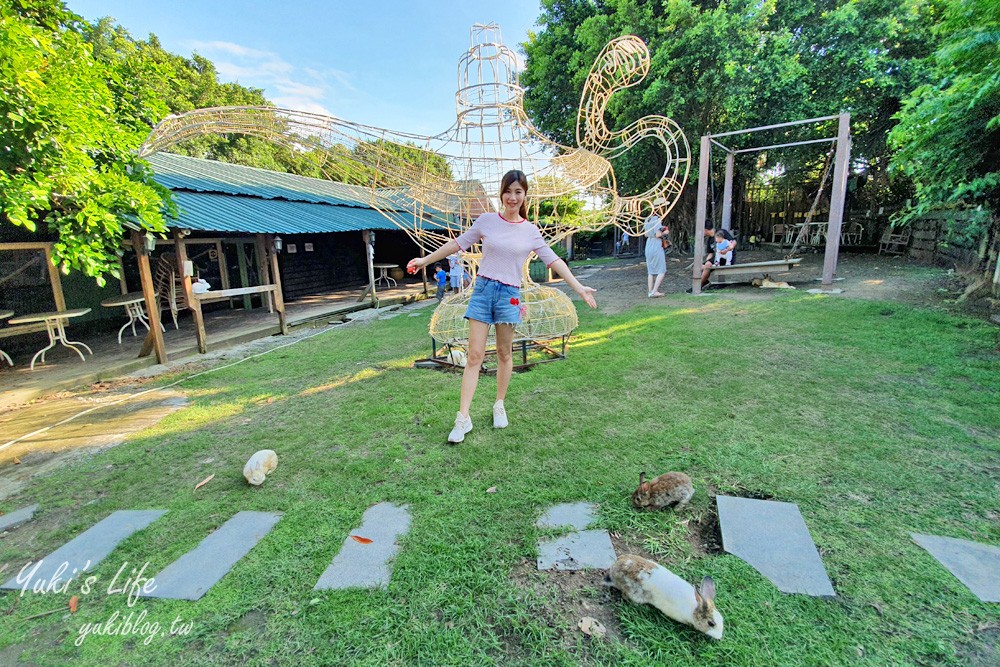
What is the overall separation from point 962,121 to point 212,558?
8.06 m

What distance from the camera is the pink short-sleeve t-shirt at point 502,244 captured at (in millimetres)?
2863

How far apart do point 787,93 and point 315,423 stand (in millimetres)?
12721

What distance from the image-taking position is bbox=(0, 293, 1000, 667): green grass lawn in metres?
1.52

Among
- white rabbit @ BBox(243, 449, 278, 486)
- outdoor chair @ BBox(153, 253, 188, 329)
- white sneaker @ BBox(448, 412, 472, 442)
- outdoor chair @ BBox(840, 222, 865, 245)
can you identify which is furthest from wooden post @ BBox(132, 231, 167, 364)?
outdoor chair @ BBox(840, 222, 865, 245)

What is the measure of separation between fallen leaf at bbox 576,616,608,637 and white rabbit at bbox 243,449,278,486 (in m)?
2.05

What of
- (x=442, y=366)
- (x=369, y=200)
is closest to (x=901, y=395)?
(x=442, y=366)

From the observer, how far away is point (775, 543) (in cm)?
188

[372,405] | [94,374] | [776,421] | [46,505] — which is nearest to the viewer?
[46,505]

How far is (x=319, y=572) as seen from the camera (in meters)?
1.88

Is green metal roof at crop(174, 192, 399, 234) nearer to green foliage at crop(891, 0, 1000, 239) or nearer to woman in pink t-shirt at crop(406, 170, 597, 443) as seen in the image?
woman in pink t-shirt at crop(406, 170, 597, 443)

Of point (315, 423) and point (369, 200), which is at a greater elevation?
point (369, 200)

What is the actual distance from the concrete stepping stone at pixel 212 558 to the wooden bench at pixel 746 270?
913 cm

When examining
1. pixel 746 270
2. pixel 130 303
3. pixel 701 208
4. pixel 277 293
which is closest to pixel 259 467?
pixel 277 293

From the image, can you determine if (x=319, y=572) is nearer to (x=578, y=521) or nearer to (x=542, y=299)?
(x=578, y=521)
